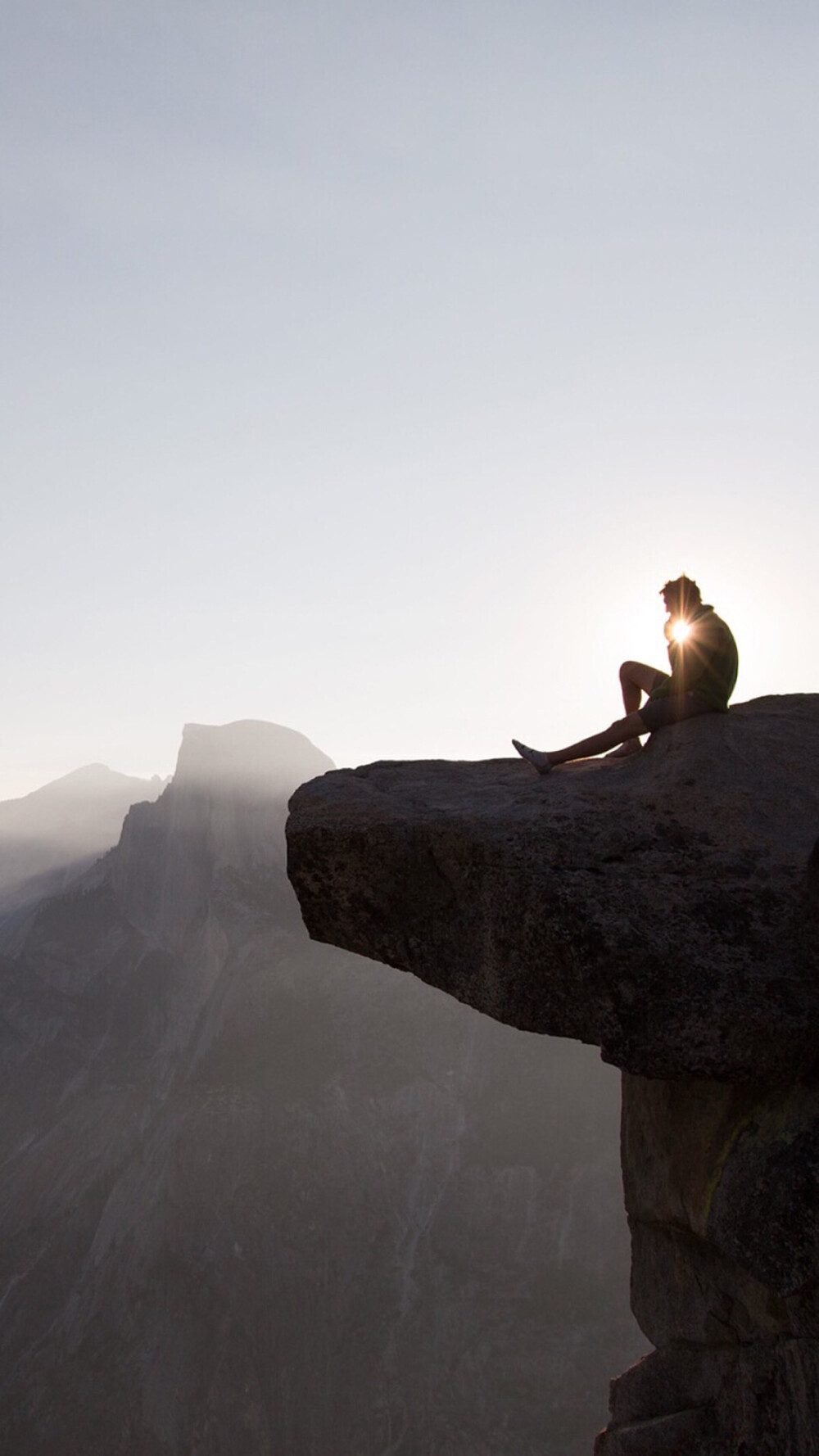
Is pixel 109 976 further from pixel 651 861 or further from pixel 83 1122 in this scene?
pixel 651 861

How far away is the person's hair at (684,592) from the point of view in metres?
8.69

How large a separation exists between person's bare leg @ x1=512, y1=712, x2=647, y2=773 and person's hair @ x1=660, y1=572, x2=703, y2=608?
129cm

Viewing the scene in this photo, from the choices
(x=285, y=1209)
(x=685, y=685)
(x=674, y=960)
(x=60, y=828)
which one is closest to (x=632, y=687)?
(x=685, y=685)

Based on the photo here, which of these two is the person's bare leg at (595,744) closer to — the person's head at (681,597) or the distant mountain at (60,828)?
the person's head at (681,597)

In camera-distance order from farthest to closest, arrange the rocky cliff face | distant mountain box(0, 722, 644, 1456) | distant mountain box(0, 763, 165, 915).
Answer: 1. distant mountain box(0, 763, 165, 915)
2. distant mountain box(0, 722, 644, 1456)
3. the rocky cliff face

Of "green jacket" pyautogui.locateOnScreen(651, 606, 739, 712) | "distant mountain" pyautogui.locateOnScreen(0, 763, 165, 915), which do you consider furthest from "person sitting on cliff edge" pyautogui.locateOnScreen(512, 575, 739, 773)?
"distant mountain" pyautogui.locateOnScreen(0, 763, 165, 915)

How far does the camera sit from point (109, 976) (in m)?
69.8

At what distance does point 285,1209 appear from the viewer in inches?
1919

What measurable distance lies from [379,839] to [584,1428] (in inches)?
1741

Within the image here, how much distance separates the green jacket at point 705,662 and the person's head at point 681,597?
0.13m

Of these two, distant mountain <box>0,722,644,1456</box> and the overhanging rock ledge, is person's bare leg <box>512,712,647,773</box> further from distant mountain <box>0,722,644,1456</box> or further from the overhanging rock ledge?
distant mountain <box>0,722,644,1456</box>

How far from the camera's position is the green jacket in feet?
27.3

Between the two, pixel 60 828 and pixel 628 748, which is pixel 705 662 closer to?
pixel 628 748

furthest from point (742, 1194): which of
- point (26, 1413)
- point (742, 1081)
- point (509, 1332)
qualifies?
point (26, 1413)
